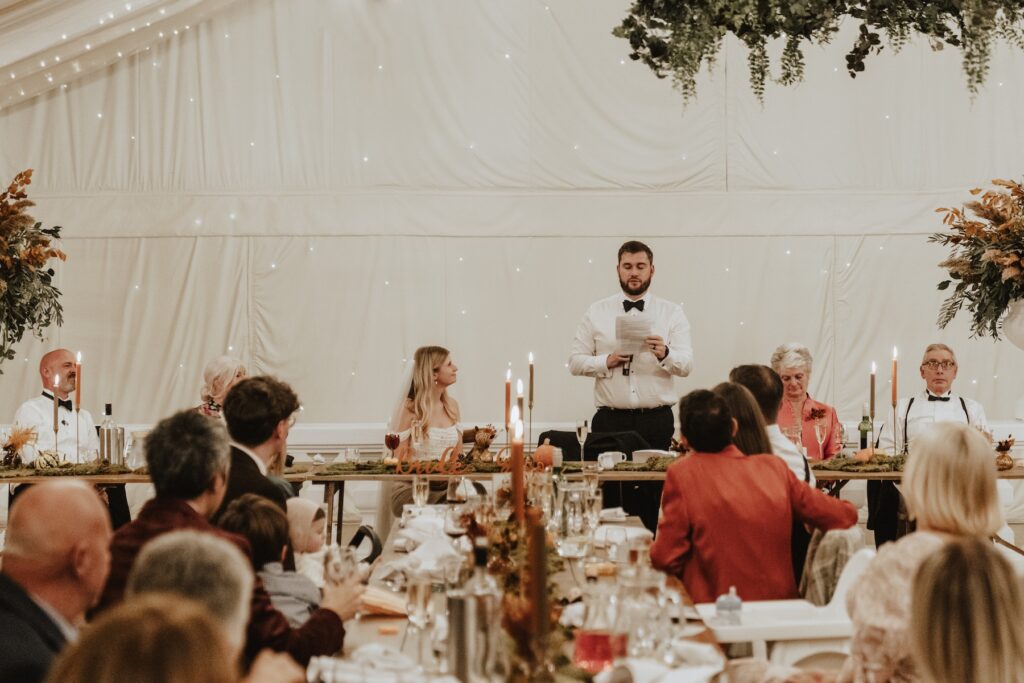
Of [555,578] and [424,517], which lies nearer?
[555,578]

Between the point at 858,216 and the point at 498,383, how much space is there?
10.3 ft

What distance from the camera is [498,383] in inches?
372

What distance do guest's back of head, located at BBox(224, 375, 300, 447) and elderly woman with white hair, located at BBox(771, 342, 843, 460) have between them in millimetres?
3562

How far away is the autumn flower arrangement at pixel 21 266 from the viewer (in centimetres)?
682

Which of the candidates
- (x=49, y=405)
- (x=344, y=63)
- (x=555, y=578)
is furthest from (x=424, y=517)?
(x=344, y=63)

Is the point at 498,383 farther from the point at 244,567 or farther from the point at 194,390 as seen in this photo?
the point at 244,567

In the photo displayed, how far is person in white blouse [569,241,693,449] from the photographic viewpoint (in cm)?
767

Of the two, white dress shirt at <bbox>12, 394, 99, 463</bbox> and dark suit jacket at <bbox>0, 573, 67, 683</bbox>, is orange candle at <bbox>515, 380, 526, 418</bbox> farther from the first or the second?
white dress shirt at <bbox>12, 394, 99, 463</bbox>

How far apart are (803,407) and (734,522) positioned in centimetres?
333

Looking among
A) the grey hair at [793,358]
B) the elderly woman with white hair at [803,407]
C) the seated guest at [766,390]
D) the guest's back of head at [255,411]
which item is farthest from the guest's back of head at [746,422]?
the grey hair at [793,358]

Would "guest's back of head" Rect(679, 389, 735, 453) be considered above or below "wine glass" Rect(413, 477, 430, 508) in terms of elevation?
above

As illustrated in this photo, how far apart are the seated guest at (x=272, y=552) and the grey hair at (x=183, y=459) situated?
142mm

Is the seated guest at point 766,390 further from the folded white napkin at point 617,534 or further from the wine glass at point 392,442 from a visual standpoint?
the wine glass at point 392,442

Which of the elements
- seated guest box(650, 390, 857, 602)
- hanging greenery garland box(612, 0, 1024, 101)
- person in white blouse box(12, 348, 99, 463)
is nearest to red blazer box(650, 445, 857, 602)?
seated guest box(650, 390, 857, 602)
